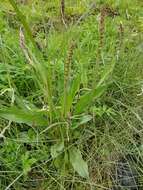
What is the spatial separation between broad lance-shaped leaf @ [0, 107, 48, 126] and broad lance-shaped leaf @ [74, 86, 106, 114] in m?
0.16

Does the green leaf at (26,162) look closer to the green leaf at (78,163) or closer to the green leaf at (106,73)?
the green leaf at (78,163)

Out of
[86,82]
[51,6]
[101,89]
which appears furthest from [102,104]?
[51,6]

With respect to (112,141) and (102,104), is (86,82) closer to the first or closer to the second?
(102,104)

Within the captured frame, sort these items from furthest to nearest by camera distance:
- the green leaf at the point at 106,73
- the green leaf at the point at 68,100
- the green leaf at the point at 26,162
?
the green leaf at the point at 106,73
the green leaf at the point at 68,100
the green leaf at the point at 26,162

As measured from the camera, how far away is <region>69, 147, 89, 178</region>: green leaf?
181 centimetres

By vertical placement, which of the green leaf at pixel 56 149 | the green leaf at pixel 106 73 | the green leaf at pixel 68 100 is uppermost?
the green leaf at pixel 106 73

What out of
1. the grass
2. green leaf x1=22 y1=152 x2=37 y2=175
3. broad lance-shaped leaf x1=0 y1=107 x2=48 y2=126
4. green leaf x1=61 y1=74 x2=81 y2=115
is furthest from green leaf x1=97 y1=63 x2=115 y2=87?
green leaf x1=22 y1=152 x2=37 y2=175

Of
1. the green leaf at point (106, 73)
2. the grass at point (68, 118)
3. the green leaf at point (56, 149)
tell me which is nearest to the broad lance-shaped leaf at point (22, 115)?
the grass at point (68, 118)

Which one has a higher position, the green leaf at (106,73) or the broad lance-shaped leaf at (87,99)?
the green leaf at (106,73)

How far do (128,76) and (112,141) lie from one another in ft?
1.50

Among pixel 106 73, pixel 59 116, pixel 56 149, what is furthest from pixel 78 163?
pixel 106 73

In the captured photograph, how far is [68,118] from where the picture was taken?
6.09 feet

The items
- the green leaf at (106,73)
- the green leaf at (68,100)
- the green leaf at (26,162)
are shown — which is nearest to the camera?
the green leaf at (26,162)

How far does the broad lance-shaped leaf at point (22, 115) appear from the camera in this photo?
184 cm
